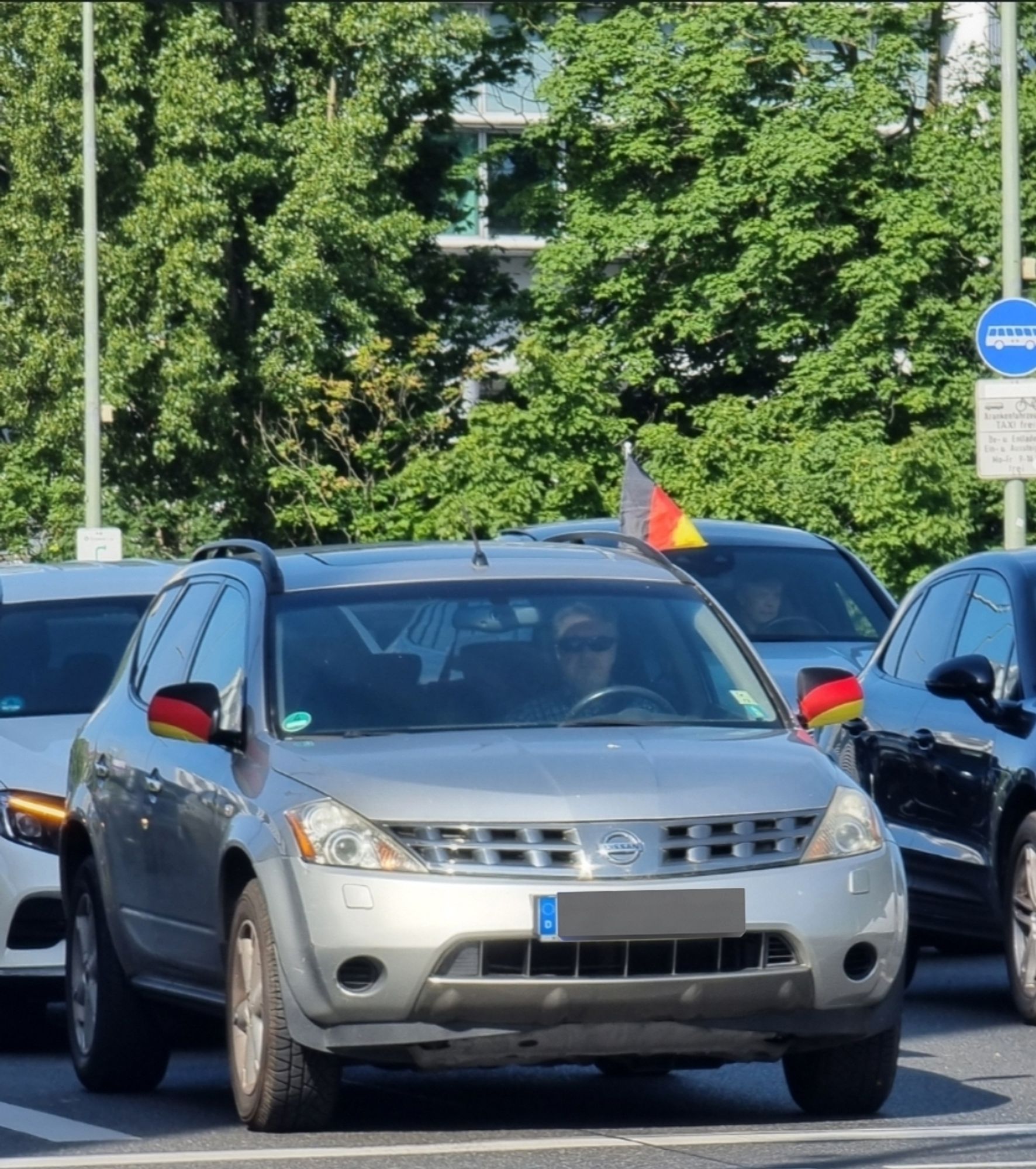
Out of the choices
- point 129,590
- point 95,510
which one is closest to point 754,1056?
point 129,590

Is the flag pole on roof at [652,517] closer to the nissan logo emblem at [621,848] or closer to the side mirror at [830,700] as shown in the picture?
the side mirror at [830,700]

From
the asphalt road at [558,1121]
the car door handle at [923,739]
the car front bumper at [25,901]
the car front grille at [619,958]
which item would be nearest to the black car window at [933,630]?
the car door handle at [923,739]

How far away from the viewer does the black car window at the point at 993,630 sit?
34.7ft

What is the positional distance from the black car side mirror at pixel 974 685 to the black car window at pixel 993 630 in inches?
4.9

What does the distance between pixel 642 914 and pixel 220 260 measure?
119 feet

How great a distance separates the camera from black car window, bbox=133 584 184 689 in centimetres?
931

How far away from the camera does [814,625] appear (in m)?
15.3

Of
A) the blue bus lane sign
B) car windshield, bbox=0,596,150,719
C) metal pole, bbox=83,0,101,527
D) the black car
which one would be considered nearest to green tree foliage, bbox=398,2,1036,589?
metal pole, bbox=83,0,101,527

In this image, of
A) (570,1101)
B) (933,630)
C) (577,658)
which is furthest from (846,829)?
(933,630)

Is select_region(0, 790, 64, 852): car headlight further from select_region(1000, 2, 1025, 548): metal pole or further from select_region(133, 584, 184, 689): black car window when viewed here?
select_region(1000, 2, 1025, 548): metal pole

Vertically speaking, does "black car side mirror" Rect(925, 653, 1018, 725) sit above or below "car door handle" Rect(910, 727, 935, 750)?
above

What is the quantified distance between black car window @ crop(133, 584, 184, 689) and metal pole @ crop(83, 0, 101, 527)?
2791cm

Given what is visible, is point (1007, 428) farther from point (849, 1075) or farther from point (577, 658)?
point (849, 1075)

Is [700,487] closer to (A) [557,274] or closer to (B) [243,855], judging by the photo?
(A) [557,274]
